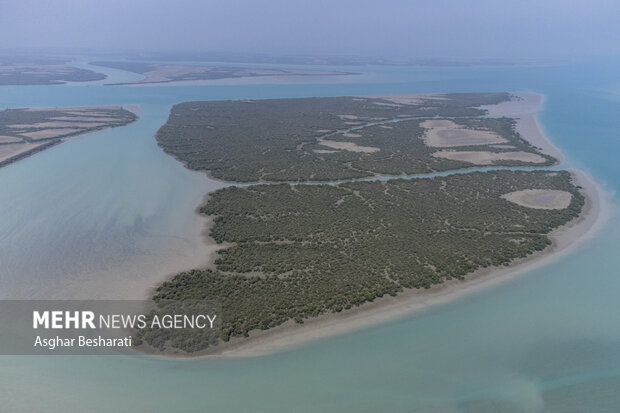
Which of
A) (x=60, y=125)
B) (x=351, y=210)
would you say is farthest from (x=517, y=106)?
(x=60, y=125)

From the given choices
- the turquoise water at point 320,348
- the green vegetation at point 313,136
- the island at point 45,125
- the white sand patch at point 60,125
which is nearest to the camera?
the turquoise water at point 320,348

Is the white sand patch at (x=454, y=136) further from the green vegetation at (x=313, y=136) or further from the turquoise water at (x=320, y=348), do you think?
the turquoise water at (x=320, y=348)

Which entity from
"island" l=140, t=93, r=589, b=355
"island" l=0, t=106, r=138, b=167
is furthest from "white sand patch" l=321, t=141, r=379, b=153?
"island" l=0, t=106, r=138, b=167

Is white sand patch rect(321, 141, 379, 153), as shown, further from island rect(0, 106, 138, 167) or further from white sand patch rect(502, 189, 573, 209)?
island rect(0, 106, 138, 167)

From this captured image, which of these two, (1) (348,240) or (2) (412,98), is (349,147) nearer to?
(1) (348,240)

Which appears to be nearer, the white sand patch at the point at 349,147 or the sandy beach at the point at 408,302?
the sandy beach at the point at 408,302

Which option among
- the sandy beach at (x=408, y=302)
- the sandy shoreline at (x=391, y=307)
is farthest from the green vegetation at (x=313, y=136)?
the sandy shoreline at (x=391, y=307)

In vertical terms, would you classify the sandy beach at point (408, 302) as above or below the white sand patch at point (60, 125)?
below
